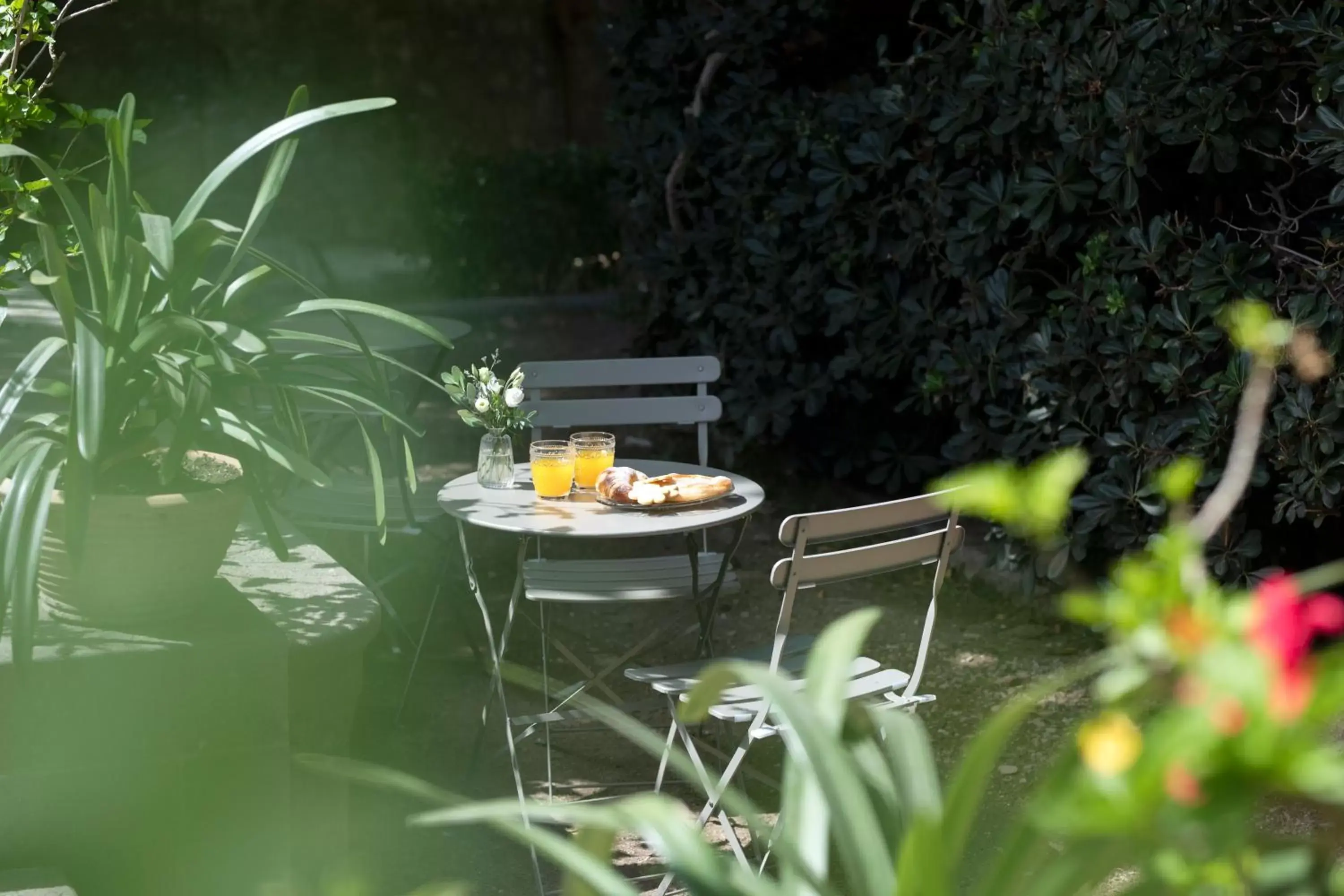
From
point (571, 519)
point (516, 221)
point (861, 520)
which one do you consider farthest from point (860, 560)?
point (516, 221)

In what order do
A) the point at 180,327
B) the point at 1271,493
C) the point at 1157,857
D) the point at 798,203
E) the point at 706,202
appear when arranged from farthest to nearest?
the point at 706,202 < the point at 798,203 < the point at 1271,493 < the point at 180,327 < the point at 1157,857

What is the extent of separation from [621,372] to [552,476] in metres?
0.86

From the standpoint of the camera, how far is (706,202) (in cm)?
662

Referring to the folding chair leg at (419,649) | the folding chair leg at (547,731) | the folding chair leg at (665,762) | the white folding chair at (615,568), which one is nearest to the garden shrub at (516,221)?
the white folding chair at (615,568)

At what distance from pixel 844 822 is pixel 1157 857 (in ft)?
1.15

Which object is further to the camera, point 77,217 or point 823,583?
point 823,583

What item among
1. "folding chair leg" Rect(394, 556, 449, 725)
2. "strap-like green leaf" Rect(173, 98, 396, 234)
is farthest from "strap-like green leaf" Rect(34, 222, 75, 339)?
"folding chair leg" Rect(394, 556, 449, 725)

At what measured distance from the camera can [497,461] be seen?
370cm

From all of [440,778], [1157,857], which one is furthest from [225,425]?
[1157,857]

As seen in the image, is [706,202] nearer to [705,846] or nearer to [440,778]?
[440,778]

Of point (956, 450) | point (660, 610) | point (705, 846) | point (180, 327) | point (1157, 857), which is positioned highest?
point (180, 327)

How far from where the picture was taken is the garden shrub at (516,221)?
11.1 metres

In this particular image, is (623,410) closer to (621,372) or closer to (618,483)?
(621,372)

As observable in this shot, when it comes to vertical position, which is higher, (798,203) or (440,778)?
(798,203)
